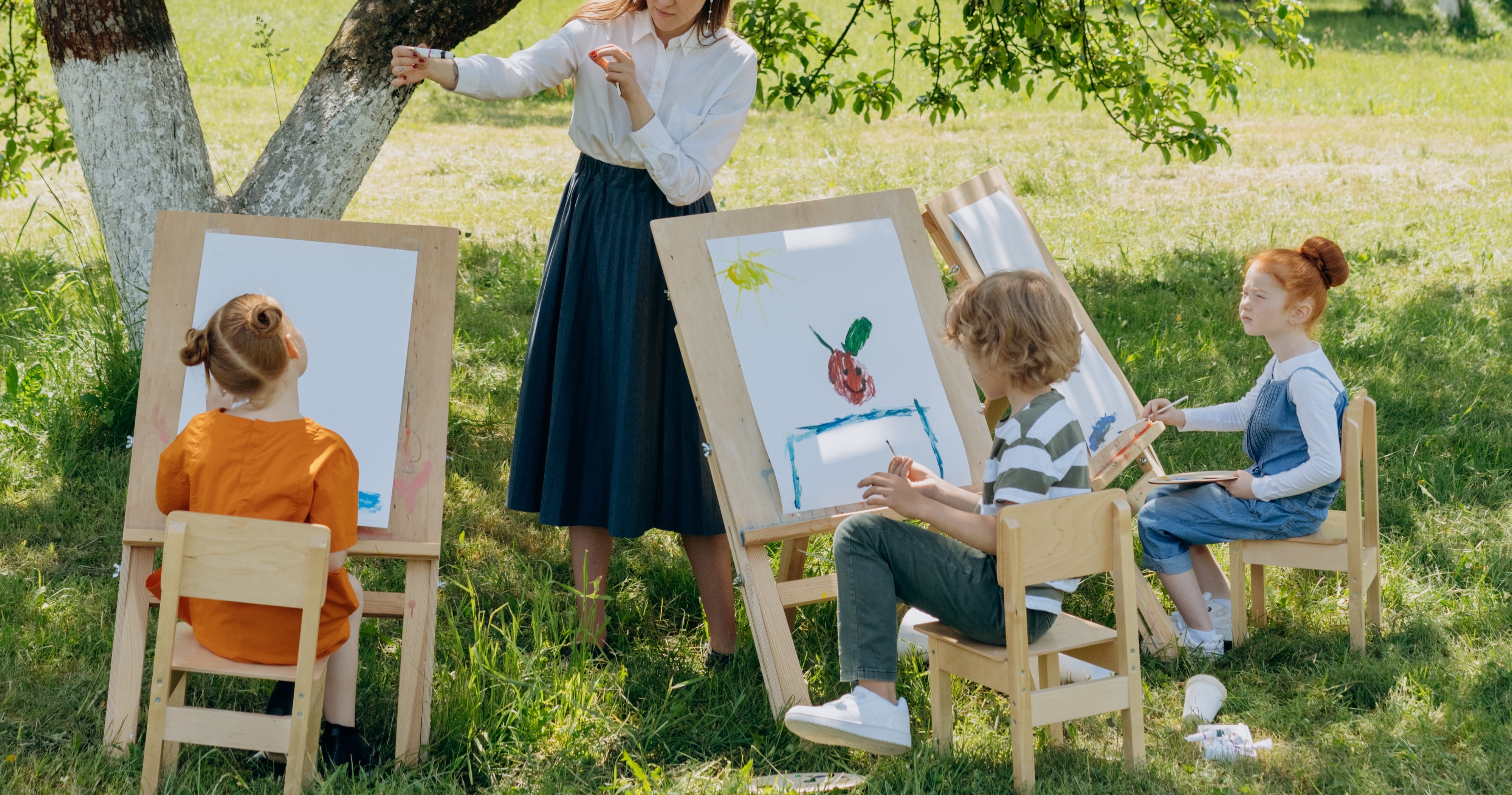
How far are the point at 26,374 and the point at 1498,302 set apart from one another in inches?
266

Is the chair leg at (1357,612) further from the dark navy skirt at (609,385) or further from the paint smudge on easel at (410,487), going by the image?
the paint smudge on easel at (410,487)

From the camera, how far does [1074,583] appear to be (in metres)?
2.58

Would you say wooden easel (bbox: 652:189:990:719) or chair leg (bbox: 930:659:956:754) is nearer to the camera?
chair leg (bbox: 930:659:956:754)

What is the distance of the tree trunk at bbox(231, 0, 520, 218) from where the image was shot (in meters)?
4.26

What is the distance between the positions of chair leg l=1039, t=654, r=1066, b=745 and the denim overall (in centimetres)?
75

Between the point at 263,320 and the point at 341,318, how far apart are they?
21.9 inches

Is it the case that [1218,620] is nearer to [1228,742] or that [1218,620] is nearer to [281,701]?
[1228,742]

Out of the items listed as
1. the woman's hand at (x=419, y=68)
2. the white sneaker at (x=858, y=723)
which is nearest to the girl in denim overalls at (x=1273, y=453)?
the white sneaker at (x=858, y=723)

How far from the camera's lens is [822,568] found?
3812mm

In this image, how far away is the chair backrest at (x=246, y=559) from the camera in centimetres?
223

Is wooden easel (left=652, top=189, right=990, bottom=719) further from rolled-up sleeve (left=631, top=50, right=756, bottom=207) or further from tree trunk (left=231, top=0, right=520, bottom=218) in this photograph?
tree trunk (left=231, top=0, right=520, bottom=218)

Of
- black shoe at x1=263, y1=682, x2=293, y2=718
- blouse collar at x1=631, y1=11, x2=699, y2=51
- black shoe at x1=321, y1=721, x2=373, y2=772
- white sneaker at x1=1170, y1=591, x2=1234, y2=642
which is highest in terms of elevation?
blouse collar at x1=631, y1=11, x2=699, y2=51

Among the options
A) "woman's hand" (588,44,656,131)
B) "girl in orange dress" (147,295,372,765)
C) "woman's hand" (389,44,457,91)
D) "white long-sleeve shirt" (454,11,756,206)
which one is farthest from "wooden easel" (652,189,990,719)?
"girl in orange dress" (147,295,372,765)

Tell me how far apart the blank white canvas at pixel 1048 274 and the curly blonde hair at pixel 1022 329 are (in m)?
0.78
